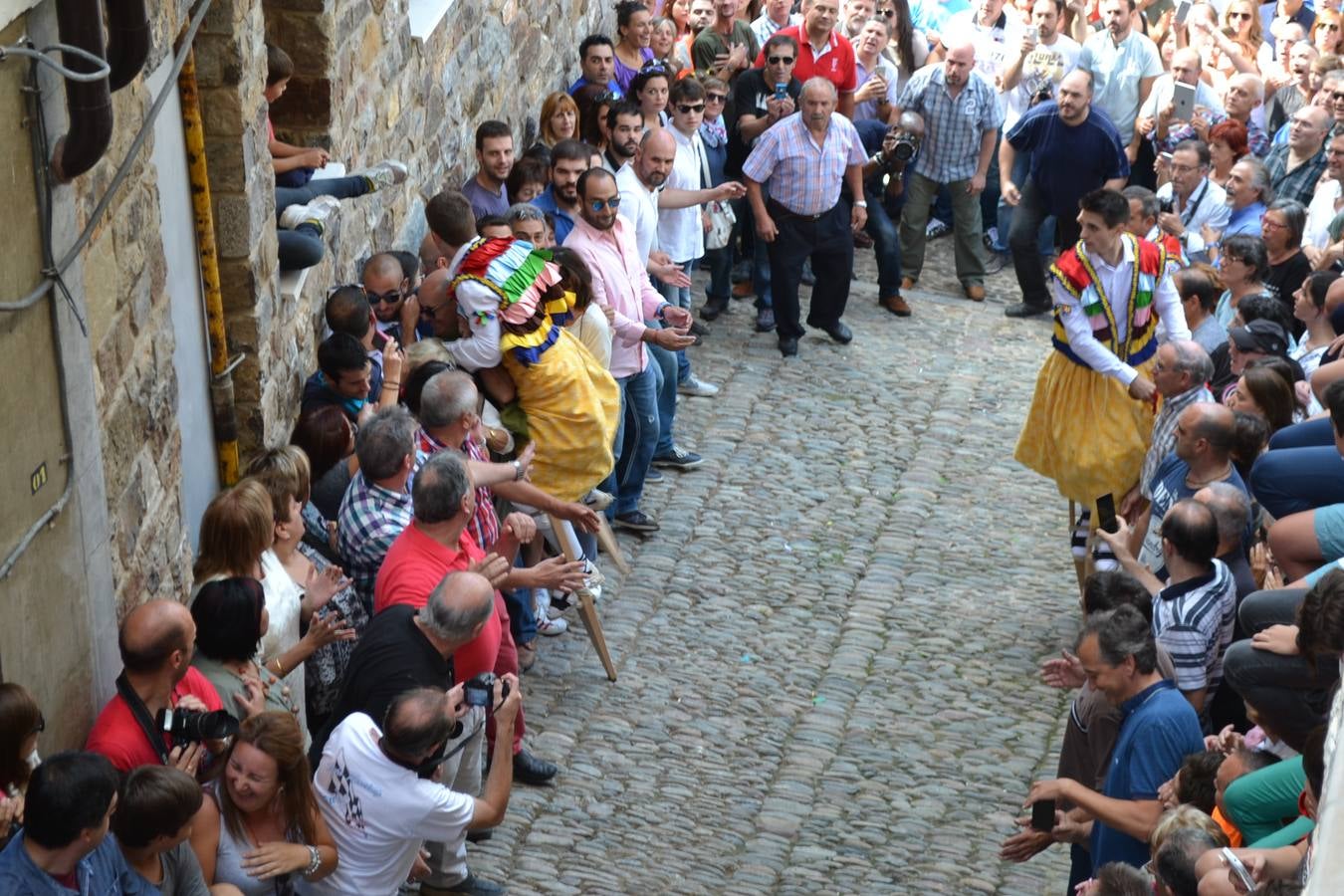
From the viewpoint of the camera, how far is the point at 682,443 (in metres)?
9.84

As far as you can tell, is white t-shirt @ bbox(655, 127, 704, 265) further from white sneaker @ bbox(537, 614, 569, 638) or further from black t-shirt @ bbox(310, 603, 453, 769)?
black t-shirt @ bbox(310, 603, 453, 769)

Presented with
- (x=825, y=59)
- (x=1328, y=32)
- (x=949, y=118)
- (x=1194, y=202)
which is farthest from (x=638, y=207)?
(x=1328, y=32)

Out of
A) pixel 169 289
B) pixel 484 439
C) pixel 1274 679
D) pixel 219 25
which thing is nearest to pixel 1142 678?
pixel 1274 679

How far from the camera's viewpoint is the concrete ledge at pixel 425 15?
866cm

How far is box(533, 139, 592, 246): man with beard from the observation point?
28.0ft

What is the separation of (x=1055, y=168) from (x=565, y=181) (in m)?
4.53

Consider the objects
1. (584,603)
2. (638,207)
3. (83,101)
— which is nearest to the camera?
(83,101)

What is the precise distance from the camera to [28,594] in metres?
4.18

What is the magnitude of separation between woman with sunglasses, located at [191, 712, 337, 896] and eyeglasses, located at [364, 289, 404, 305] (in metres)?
2.95

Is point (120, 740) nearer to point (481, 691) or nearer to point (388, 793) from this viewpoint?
point (388, 793)

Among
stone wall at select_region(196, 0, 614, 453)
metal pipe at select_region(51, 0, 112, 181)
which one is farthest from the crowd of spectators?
metal pipe at select_region(51, 0, 112, 181)

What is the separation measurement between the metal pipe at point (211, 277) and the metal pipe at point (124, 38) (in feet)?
4.59

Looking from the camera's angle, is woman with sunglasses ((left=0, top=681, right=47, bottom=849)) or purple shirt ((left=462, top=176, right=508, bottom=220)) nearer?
woman with sunglasses ((left=0, top=681, right=47, bottom=849))

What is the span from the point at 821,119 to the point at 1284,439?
187 inches
